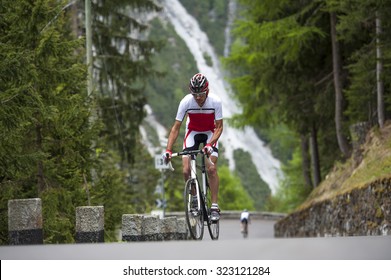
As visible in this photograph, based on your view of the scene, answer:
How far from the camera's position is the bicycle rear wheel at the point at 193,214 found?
838 cm

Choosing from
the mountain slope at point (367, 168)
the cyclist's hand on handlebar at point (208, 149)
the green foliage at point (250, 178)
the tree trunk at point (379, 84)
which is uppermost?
the tree trunk at point (379, 84)

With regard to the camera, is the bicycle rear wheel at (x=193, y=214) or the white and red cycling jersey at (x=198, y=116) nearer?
the white and red cycling jersey at (x=198, y=116)

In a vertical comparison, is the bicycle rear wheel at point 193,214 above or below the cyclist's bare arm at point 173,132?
below

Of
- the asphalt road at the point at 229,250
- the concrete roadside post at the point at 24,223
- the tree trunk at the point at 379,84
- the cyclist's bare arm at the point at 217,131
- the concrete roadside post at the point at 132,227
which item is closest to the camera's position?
the asphalt road at the point at 229,250

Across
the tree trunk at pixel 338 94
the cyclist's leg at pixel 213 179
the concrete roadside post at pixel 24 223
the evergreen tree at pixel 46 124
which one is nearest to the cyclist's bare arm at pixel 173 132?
the cyclist's leg at pixel 213 179

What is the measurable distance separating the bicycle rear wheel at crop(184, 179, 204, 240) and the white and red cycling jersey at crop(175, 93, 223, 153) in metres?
0.39

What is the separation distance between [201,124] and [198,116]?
4.8 inches

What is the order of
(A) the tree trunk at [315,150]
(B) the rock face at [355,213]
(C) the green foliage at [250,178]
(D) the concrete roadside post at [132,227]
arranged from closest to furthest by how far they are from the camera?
(D) the concrete roadside post at [132,227]
(B) the rock face at [355,213]
(A) the tree trunk at [315,150]
(C) the green foliage at [250,178]

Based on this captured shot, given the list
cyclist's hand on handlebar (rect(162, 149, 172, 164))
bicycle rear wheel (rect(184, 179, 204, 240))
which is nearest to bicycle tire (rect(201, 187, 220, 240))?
bicycle rear wheel (rect(184, 179, 204, 240))

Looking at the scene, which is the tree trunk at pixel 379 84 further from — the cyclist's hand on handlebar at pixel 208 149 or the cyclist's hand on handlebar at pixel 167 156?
the cyclist's hand on handlebar at pixel 167 156

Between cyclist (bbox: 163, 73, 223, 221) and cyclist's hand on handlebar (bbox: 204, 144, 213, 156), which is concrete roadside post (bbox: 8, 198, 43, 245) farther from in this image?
cyclist's hand on handlebar (bbox: 204, 144, 213, 156)

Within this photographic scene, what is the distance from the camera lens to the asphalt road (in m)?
6.33
